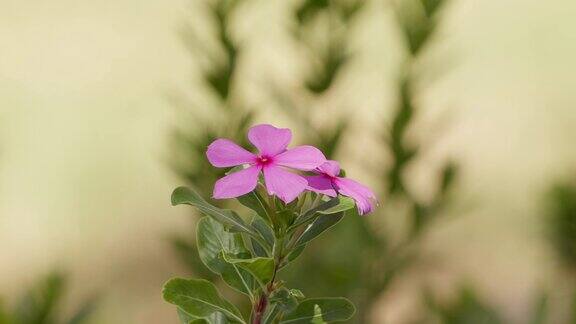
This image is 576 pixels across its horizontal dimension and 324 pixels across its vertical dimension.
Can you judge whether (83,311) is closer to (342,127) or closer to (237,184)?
(237,184)

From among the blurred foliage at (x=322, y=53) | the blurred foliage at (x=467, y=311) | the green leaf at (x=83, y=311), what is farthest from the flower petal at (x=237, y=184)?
the blurred foliage at (x=322, y=53)

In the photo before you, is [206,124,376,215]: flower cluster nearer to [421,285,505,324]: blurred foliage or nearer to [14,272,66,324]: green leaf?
[14,272,66,324]: green leaf

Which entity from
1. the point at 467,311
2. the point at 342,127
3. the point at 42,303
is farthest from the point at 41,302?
the point at 342,127

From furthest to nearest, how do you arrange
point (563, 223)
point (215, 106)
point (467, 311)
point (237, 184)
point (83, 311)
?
point (563, 223), point (215, 106), point (467, 311), point (83, 311), point (237, 184)

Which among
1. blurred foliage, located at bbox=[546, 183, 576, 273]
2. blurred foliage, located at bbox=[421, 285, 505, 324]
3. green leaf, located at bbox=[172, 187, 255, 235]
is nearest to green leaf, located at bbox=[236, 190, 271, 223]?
green leaf, located at bbox=[172, 187, 255, 235]

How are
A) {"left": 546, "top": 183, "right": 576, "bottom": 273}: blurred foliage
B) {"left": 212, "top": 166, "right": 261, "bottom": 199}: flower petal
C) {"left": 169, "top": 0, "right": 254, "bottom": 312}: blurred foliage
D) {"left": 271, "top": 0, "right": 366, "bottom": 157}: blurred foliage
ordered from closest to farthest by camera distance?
{"left": 212, "top": 166, "right": 261, "bottom": 199}: flower petal, {"left": 169, "top": 0, "right": 254, "bottom": 312}: blurred foliage, {"left": 271, "top": 0, "right": 366, "bottom": 157}: blurred foliage, {"left": 546, "top": 183, "right": 576, "bottom": 273}: blurred foliage

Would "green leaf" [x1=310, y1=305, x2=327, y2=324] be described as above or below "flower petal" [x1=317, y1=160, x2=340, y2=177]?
below
